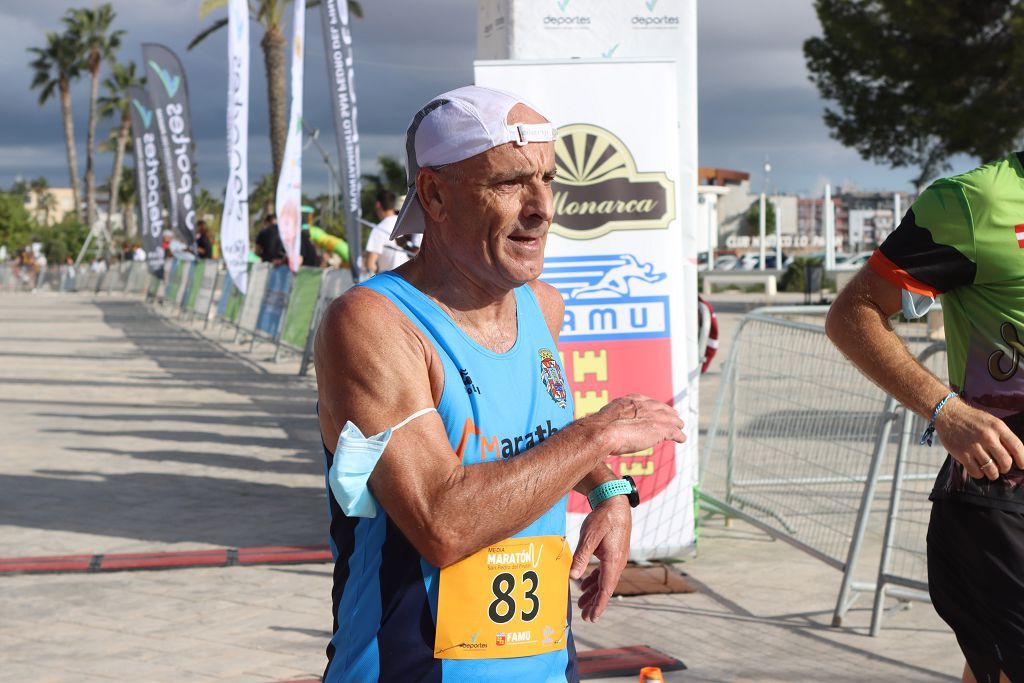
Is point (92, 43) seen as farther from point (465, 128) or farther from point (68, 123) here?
point (465, 128)

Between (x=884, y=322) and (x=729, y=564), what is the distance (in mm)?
3992

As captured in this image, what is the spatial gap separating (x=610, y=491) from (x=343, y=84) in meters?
12.6

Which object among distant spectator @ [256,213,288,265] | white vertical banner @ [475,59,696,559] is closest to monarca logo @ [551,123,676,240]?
white vertical banner @ [475,59,696,559]

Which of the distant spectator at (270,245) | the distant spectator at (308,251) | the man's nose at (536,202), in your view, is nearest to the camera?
the man's nose at (536,202)

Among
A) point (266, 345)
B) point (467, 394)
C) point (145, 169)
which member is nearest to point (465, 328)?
point (467, 394)

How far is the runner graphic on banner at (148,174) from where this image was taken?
89.2 feet

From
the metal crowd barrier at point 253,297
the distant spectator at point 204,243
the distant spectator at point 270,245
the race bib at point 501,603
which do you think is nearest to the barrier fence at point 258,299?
the metal crowd barrier at point 253,297

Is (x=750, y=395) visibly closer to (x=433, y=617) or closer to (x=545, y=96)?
(x=545, y=96)

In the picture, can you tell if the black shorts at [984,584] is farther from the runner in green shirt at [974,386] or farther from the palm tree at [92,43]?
the palm tree at [92,43]

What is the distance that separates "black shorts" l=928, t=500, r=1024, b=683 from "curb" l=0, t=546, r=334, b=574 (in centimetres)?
442

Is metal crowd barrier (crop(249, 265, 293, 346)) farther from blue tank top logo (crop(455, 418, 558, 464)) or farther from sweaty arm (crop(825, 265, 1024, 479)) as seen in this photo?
blue tank top logo (crop(455, 418, 558, 464))

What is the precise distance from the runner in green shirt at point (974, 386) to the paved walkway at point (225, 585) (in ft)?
7.04

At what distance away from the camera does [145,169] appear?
91.8 feet

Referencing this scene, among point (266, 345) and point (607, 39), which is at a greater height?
point (607, 39)
